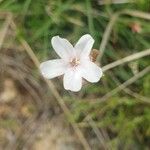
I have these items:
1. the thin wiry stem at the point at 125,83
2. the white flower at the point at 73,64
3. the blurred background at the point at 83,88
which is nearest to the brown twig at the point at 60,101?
the blurred background at the point at 83,88

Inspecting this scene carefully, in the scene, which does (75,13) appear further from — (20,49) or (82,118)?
(82,118)

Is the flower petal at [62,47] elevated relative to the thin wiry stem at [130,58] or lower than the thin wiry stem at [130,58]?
elevated

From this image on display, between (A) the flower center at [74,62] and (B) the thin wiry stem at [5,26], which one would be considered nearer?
(A) the flower center at [74,62]

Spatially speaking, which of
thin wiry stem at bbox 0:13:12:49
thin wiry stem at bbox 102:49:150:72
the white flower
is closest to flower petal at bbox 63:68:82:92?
the white flower

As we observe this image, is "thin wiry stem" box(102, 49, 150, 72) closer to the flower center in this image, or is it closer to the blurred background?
the blurred background

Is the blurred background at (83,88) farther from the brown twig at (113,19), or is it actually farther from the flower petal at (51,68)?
the flower petal at (51,68)

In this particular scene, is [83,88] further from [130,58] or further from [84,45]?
[84,45]

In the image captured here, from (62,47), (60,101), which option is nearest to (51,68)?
(62,47)
